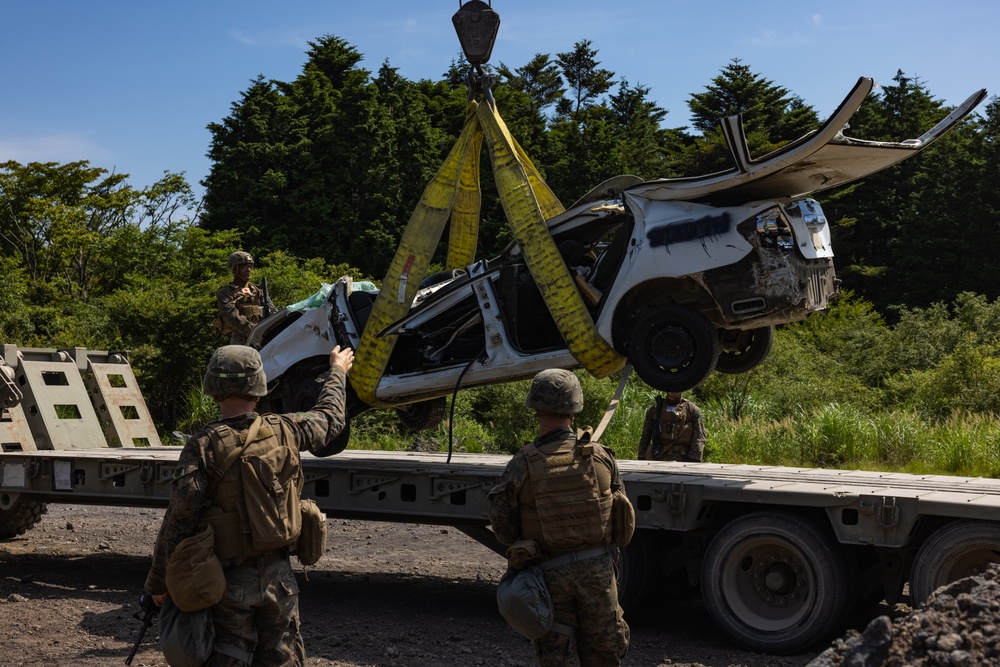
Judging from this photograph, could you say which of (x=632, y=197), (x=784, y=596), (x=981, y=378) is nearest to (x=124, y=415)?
(x=632, y=197)

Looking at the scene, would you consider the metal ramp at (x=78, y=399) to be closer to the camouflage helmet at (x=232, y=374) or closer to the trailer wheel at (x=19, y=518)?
the trailer wheel at (x=19, y=518)

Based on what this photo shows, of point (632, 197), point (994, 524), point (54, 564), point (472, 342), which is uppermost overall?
point (632, 197)

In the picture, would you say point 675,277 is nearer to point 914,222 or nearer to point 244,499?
point 244,499

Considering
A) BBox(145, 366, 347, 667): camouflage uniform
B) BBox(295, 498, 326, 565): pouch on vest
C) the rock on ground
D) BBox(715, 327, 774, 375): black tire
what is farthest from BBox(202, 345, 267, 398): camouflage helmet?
BBox(715, 327, 774, 375): black tire

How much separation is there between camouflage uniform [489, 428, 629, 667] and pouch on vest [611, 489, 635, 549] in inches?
3.1

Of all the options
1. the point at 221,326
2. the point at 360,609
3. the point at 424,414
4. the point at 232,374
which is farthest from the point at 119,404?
the point at 232,374

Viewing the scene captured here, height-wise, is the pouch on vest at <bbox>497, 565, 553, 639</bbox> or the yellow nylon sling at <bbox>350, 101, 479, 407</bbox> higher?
the yellow nylon sling at <bbox>350, 101, 479, 407</bbox>

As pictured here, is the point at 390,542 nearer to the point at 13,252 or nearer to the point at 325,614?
the point at 325,614

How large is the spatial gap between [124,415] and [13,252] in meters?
20.8

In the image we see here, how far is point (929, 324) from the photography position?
2364 cm

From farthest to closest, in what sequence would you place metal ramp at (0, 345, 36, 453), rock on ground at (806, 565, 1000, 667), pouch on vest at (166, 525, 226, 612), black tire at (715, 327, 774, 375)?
metal ramp at (0, 345, 36, 453)
black tire at (715, 327, 774, 375)
pouch on vest at (166, 525, 226, 612)
rock on ground at (806, 565, 1000, 667)

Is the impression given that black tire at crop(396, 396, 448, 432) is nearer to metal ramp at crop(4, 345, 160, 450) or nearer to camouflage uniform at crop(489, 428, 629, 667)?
metal ramp at crop(4, 345, 160, 450)

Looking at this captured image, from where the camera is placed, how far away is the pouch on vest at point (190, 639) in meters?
4.08

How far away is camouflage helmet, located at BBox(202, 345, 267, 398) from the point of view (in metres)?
4.23
